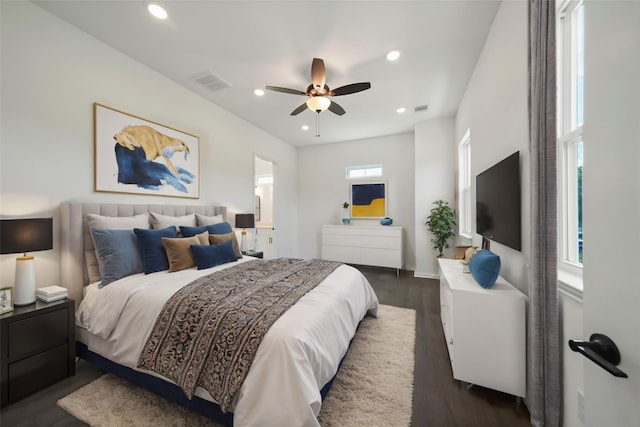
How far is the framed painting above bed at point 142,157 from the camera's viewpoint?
7.95 ft

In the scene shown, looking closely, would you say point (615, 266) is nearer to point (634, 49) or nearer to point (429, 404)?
point (634, 49)

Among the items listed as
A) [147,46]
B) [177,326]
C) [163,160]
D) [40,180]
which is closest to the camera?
[177,326]

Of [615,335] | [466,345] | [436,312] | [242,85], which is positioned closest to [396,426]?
[466,345]

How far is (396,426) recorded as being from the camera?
4.72 ft

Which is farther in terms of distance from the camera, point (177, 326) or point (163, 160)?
point (163, 160)

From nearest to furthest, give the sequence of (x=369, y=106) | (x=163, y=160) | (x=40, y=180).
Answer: (x=40, y=180) < (x=163, y=160) < (x=369, y=106)

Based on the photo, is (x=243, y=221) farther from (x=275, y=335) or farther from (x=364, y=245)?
(x=275, y=335)

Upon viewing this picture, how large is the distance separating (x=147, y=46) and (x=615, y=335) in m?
3.77

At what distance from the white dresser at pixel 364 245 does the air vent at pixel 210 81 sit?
11.0 ft

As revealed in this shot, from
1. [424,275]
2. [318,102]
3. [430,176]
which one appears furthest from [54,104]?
[424,275]

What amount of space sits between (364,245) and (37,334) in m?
4.53

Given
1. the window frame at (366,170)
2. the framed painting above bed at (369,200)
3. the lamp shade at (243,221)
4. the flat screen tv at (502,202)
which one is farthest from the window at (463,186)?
the lamp shade at (243,221)

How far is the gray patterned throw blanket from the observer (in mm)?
1299

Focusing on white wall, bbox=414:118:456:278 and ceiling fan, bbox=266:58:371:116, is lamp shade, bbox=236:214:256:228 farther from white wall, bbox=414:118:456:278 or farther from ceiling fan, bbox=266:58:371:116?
white wall, bbox=414:118:456:278
